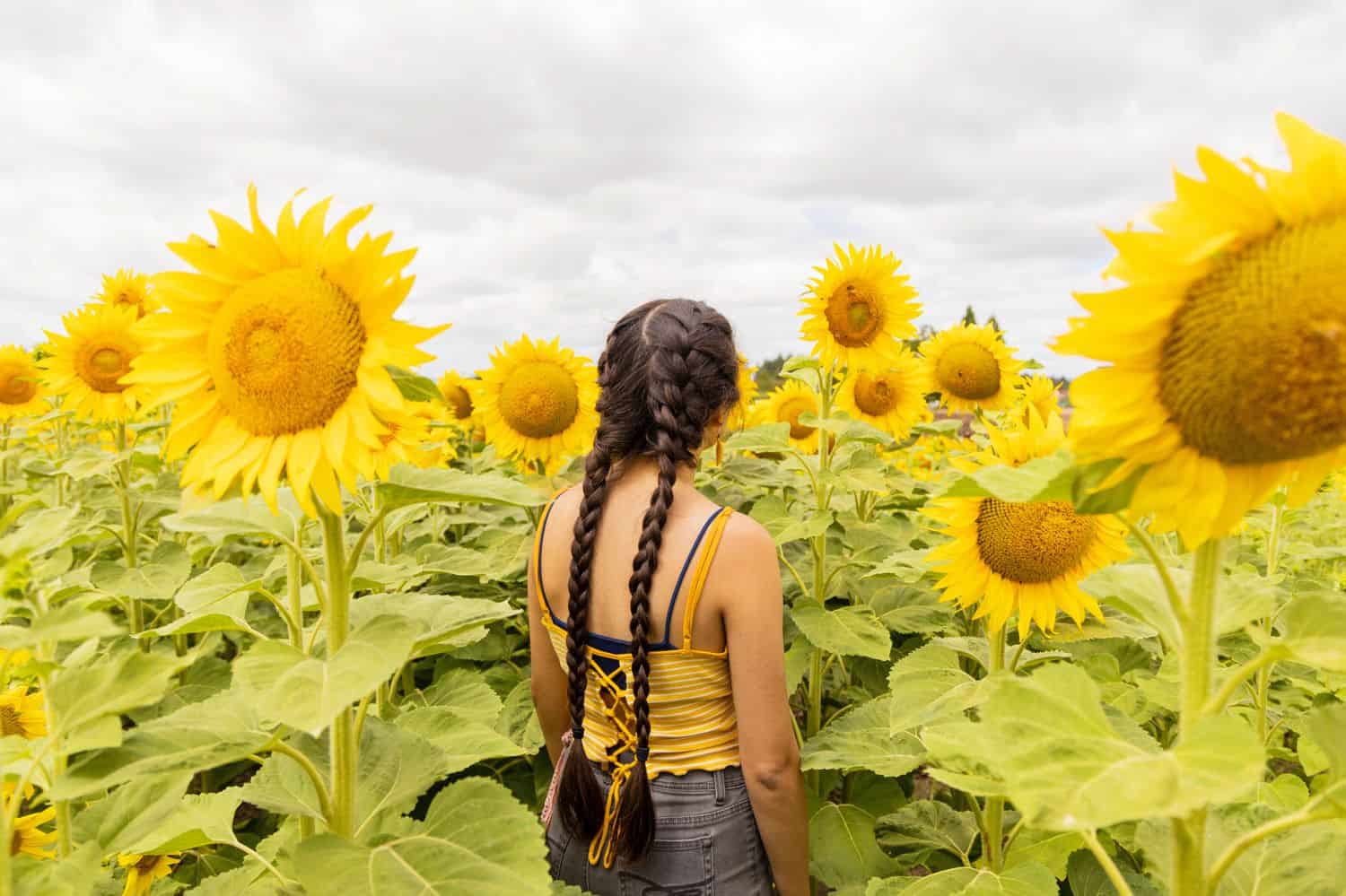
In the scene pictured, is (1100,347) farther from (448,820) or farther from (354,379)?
(448,820)

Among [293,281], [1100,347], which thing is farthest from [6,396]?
[1100,347]

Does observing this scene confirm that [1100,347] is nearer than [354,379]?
Yes

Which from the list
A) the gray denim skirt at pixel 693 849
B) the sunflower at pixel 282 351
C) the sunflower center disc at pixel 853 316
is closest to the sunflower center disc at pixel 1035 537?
the gray denim skirt at pixel 693 849

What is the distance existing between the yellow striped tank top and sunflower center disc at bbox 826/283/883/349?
1.90m

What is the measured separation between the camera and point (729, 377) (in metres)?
2.69

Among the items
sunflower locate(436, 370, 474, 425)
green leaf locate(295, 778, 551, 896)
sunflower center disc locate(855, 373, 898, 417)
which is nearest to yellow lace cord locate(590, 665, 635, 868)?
green leaf locate(295, 778, 551, 896)

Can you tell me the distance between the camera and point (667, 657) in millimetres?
2424

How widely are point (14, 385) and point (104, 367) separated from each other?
6.24ft

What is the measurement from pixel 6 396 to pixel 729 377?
573cm

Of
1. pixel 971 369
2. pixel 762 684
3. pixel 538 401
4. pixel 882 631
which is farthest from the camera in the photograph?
pixel 971 369

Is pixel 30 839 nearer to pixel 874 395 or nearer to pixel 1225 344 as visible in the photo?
pixel 1225 344

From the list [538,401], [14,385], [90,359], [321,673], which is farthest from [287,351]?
[14,385]

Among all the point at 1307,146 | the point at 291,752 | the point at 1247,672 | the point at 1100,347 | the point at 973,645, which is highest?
the point at 1307,146

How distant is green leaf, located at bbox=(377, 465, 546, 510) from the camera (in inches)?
55.1
